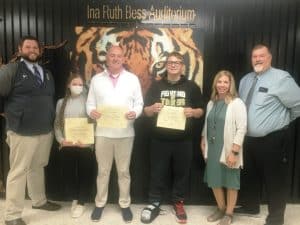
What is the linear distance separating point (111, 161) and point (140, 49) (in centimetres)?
112

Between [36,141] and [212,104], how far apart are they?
1.58 m

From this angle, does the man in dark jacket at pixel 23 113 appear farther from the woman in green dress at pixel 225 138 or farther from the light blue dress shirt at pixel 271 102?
the light blue dress shirt at pixel 271 102

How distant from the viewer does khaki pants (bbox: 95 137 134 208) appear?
3.21 meters

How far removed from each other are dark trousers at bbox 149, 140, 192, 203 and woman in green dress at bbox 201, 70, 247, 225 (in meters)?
0.19

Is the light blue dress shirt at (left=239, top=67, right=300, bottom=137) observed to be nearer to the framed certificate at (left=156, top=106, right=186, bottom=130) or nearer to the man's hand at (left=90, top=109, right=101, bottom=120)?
the framed certificate at (left=156, top=106, right=186, bottom=130)


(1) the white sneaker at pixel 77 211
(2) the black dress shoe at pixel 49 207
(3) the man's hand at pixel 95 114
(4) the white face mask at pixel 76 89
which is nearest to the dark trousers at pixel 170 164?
(3) the man's hand at pixel 95 114

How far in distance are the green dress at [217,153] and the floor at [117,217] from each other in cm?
43

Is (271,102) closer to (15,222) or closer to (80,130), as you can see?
(80,130)

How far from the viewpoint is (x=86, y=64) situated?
139 inches

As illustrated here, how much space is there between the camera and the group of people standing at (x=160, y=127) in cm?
303

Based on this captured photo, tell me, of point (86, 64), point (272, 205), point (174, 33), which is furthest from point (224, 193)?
point (86, 64)

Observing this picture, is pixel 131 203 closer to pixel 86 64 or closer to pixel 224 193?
pixel 224 193

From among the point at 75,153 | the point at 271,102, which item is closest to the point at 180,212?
the point at 75,153

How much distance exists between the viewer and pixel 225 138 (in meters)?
3.08
